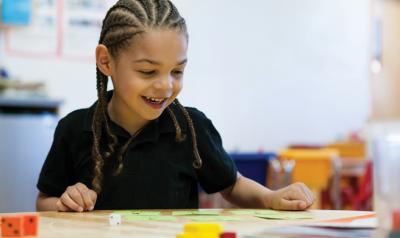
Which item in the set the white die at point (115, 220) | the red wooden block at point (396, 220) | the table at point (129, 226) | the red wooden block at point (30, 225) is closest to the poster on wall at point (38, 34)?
the table at point (129, 226)

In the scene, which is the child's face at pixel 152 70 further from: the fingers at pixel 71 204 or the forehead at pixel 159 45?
the fingers at pixel 71 204

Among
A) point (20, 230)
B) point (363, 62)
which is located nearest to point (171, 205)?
point (20, 230)

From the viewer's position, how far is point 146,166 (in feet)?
5.15

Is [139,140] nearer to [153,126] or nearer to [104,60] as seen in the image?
[153,126]

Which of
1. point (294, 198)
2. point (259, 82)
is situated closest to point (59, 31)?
point (259, 82)

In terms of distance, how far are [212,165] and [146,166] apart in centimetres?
17

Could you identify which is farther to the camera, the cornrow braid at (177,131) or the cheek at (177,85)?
the cornrow braid at (177,131)

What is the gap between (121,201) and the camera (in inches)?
61.4

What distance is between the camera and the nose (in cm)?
139

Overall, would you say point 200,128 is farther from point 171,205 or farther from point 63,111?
point 63,111

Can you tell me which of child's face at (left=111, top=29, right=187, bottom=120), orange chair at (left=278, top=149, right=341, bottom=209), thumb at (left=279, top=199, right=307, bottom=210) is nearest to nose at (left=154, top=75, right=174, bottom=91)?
child's face at (left=111, top=29, right=187, bottom=120)

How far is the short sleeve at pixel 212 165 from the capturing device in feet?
5.36

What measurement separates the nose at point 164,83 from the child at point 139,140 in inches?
0.7

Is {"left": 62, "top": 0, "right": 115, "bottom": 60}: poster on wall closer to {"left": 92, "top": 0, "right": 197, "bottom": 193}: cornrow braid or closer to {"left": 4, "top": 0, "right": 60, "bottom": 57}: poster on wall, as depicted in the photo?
{"left": 4, "top": 0, "right": 60, "bottom": 57}: poster on wall
